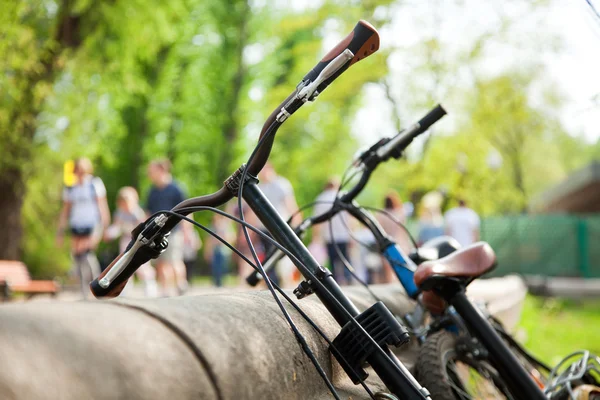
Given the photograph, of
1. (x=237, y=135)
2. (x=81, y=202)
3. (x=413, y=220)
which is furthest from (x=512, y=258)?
(x=81, y=202)

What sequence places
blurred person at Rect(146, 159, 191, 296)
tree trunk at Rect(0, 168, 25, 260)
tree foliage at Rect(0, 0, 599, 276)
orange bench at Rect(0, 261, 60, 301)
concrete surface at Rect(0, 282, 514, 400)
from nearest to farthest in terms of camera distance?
concrete surface at Rect(0, 282, 514, 400)
blurred person at Rect(146, 159, 191, 296)
orange bench at Rect(0, 261, 60, 301)
tree foliage at Rect(0, 0, 599, 276)
tree trunk at Rect(0, 168, 25, 260)

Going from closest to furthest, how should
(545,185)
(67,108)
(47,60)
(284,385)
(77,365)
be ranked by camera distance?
(77,365) → (284,385) → (47,60) → (67,108) → (545,185)

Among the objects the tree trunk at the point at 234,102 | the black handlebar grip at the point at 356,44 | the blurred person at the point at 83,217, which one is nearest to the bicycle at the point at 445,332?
the black handlebar grip at the point at 356,44

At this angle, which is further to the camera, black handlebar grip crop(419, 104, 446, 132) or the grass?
the grass

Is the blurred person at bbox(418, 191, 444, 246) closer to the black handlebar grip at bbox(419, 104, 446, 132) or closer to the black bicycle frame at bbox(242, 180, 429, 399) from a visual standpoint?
the black handlebar grip at bbox(419, 104, 446, 132)

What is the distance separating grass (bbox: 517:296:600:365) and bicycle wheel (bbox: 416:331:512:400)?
15.2 feet

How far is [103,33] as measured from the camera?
45.8 feet

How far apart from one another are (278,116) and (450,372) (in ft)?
4.68

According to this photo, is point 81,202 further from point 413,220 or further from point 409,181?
point 413,220

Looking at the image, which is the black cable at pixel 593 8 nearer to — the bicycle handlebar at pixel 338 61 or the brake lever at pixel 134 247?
the bicycle handlebar at pixel 338 61

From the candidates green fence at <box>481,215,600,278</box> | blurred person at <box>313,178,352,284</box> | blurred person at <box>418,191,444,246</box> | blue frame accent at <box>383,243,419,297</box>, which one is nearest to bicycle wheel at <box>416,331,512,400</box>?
blue frame accent at <box>383,243,419,297</box>

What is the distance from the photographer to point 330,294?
2039mm

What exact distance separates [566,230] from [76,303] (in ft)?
93.3

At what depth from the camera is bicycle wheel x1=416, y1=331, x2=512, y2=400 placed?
2793 millimetres
